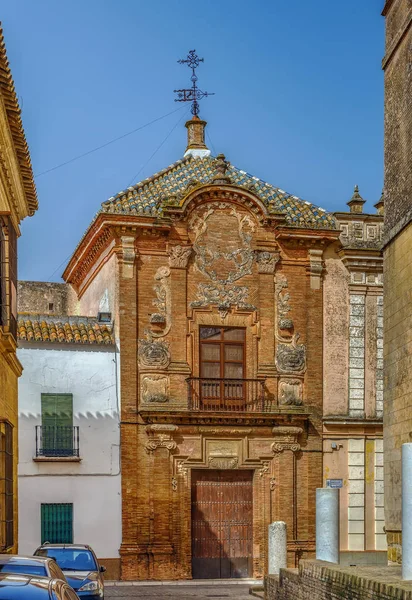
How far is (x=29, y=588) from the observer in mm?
9945

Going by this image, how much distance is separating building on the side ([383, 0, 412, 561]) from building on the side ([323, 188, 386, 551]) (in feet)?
26.9

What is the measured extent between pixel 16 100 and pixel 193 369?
42.8 ft

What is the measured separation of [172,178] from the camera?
32500mm

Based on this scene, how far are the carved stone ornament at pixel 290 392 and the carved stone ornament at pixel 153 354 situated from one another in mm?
3136

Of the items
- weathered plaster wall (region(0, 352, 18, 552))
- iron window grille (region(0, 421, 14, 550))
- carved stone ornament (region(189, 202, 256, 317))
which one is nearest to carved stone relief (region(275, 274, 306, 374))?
carved stone ornament (region(189, 202, 256, 317))

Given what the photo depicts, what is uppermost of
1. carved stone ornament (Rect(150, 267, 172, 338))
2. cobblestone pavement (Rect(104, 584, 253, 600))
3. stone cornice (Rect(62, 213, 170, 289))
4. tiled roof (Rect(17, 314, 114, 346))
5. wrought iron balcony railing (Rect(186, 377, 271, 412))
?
stone cornice (Rect(62, 213, 170, 289))

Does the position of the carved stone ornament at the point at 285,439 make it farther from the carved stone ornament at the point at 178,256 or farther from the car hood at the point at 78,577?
the car hood at the point at 78,577

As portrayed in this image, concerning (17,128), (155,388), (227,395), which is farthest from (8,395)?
(227,395)

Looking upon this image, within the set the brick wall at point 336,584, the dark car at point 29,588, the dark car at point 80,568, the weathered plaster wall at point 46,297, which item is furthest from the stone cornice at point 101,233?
the dark car at point 29,588

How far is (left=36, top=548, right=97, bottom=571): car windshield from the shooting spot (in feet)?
66.2

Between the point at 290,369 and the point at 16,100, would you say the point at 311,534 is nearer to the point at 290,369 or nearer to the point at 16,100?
the point at 290,369

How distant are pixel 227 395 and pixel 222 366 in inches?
30.9

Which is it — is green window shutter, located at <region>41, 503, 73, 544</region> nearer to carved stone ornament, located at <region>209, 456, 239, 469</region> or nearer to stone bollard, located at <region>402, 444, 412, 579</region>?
carved stone ornament, located at <region>209, 456, 239, 469</region>

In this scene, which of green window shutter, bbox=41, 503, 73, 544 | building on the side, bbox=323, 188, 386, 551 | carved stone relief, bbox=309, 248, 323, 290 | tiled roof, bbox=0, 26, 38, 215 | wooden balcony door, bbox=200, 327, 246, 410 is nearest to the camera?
tiled roof, bbox=0, 26, 38, 215
